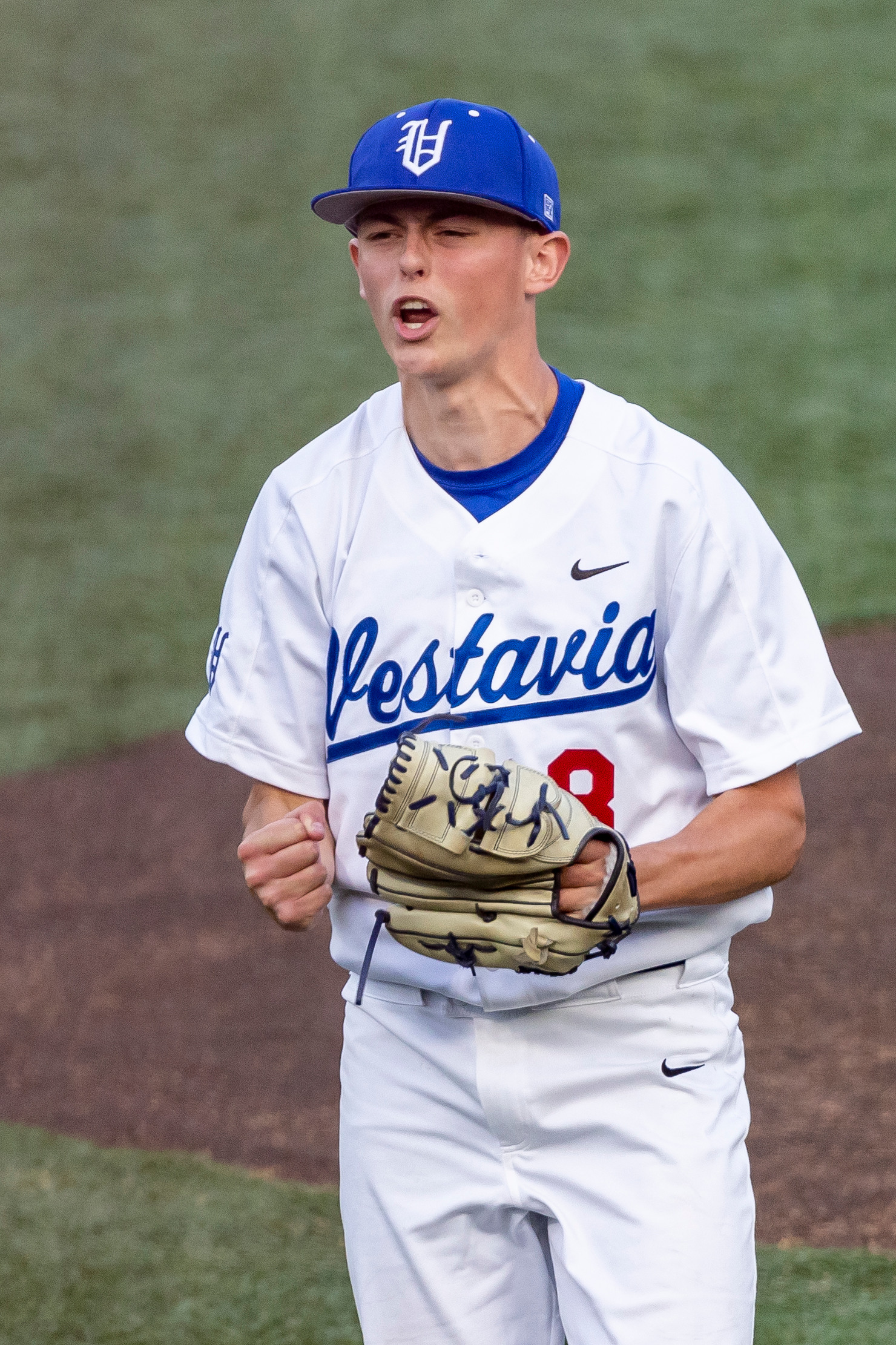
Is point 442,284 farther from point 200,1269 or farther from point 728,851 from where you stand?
point 200,1269

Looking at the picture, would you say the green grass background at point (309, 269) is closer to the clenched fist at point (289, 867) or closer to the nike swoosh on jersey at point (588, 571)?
the clenched fist at point (289, 867)

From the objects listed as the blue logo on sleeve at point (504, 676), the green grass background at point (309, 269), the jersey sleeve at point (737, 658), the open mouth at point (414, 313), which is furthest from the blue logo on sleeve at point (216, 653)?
the green grass background at point (309, 269)

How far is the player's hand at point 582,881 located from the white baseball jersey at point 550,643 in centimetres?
18

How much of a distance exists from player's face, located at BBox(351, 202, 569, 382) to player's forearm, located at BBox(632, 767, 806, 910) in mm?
635

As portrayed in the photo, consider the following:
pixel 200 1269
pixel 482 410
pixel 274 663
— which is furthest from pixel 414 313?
pixel 200 1269

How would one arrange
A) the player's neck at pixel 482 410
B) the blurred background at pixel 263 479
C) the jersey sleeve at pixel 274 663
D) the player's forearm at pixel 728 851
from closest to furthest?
the player's forearm at pixel 728 851
the player's neck at pixel 482 410
the jersey sleeve at pixel 274 663
the blurred background at pixel 263 479

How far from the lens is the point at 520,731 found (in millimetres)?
2086

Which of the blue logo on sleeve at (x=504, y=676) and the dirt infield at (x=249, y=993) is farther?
the dirt infield at (x=249, y=993)

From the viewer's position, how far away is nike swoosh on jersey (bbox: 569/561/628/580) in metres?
2.06

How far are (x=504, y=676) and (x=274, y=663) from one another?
34 cm

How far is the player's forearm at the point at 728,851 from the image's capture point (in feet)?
6.54

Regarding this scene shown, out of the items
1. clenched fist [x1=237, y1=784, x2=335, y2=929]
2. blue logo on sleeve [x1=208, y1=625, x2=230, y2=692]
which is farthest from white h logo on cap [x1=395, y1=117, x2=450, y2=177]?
clenched fist [x1=237, y1=784, x2=335, y2=929]

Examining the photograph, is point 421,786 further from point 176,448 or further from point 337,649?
point 176,448

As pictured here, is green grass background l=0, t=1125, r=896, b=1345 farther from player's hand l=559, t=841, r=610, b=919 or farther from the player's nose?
the player's nose
